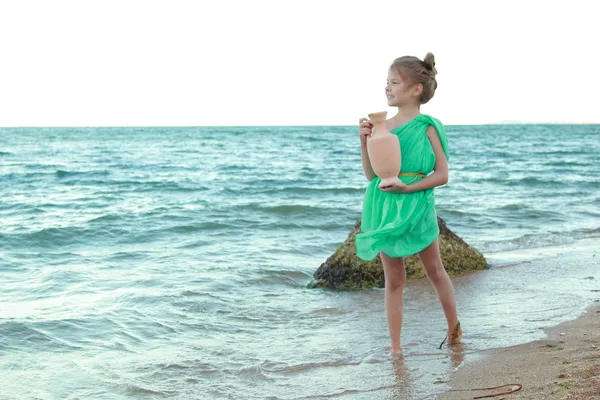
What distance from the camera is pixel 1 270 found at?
7051mm

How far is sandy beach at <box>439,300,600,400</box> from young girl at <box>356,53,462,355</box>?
2.31 feet

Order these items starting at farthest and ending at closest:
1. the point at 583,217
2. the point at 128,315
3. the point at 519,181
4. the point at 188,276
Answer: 1. the point at 519,181
2. the point at 583,217
3. the point at 188,276
4. the point at 128,315

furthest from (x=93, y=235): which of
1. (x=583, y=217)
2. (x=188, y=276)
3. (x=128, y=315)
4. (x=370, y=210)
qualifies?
(x=583, y=217)

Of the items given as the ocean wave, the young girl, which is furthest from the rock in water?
the ocean wave

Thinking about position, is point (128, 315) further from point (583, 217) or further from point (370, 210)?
point (583, 217)

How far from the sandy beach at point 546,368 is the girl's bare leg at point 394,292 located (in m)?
0.48

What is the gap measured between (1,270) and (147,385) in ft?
13.3

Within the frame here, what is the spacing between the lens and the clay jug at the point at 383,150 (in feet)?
11.4

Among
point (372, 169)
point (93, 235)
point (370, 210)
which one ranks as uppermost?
point (372, 169)

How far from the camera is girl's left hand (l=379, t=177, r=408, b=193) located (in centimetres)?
354

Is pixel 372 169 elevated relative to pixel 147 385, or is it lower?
elevated

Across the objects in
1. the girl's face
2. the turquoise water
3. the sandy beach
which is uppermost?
the girl's face

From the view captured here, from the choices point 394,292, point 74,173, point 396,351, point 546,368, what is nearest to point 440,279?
point 394,292

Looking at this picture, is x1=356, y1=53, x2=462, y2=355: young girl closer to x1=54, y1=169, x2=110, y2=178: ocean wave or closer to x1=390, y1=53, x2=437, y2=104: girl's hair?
x1=390, y1=53, x2=437, y2=104: girl's hair
